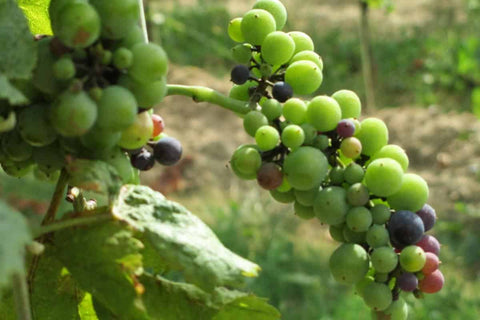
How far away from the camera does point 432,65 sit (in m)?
5.97

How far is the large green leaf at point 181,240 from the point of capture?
534mm

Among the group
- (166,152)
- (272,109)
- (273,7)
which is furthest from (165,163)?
(273,7)

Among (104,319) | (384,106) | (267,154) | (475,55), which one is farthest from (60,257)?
(384,106)

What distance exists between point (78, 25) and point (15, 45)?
0.07 metres

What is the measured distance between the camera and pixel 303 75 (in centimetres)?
67

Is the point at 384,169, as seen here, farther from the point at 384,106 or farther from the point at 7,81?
the point at 384,106

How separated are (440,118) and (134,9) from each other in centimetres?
487

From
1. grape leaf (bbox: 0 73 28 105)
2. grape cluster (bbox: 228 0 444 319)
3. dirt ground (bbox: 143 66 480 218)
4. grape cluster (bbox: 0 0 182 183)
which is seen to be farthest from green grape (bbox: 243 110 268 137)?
dirt ground (bbox: 143 66 480 218)

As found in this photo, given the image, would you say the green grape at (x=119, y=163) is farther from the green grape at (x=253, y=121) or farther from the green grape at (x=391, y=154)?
the green grape at (x=391, y=154)

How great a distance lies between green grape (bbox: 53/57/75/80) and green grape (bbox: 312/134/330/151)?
0.81ft

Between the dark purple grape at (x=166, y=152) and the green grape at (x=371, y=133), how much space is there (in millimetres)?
175

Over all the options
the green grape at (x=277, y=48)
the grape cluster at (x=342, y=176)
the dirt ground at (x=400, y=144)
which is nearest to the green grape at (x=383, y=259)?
the grape cluster at (x=342, y=176)

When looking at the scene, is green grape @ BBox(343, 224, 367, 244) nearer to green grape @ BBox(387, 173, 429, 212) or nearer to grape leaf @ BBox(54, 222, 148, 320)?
green grape @ BBox(387, 173, 429, 212)

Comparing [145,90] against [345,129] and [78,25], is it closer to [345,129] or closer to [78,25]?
[78,25]
